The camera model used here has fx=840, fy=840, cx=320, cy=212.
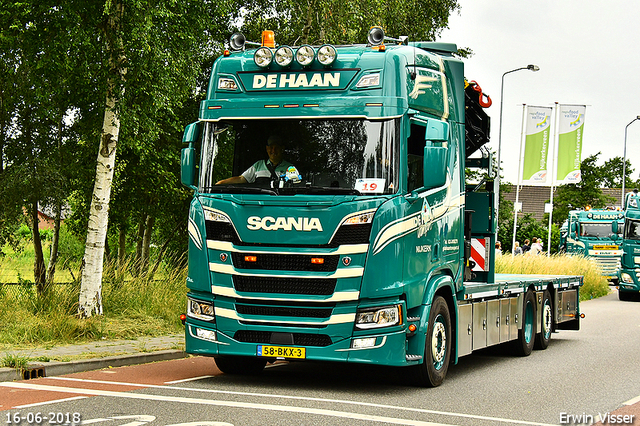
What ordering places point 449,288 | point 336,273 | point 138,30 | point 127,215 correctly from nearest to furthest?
point 336,273
point 449,288
point 138,30
point 127,215

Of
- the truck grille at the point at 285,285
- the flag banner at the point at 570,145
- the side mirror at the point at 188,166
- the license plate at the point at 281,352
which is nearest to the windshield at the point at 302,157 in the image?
the side mirror at the point at 188,166

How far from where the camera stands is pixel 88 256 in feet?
43.8

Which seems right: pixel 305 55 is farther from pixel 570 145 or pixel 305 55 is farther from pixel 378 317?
pixel 570 145

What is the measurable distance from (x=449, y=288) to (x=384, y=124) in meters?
2.33

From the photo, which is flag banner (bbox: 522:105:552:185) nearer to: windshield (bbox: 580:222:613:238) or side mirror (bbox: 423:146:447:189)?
windshield (bbox: 580:222:613:238)

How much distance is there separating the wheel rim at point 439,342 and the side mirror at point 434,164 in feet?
5.76

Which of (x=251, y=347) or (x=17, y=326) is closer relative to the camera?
(x=251, y=347)

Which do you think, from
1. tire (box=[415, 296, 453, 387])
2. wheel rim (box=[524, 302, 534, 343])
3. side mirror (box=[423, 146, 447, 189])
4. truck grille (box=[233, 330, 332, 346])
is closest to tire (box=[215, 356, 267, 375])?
truck grille (box=[233, 330, 332, 346])

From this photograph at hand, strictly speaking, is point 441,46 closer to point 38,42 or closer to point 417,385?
point 417,385

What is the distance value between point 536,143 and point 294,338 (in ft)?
99.1

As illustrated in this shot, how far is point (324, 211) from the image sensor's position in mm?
8609

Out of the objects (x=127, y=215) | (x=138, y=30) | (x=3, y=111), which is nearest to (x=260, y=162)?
(x=138, y=30)

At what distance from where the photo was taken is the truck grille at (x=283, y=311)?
873cm

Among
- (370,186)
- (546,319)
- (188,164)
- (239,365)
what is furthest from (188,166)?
(546,319)
